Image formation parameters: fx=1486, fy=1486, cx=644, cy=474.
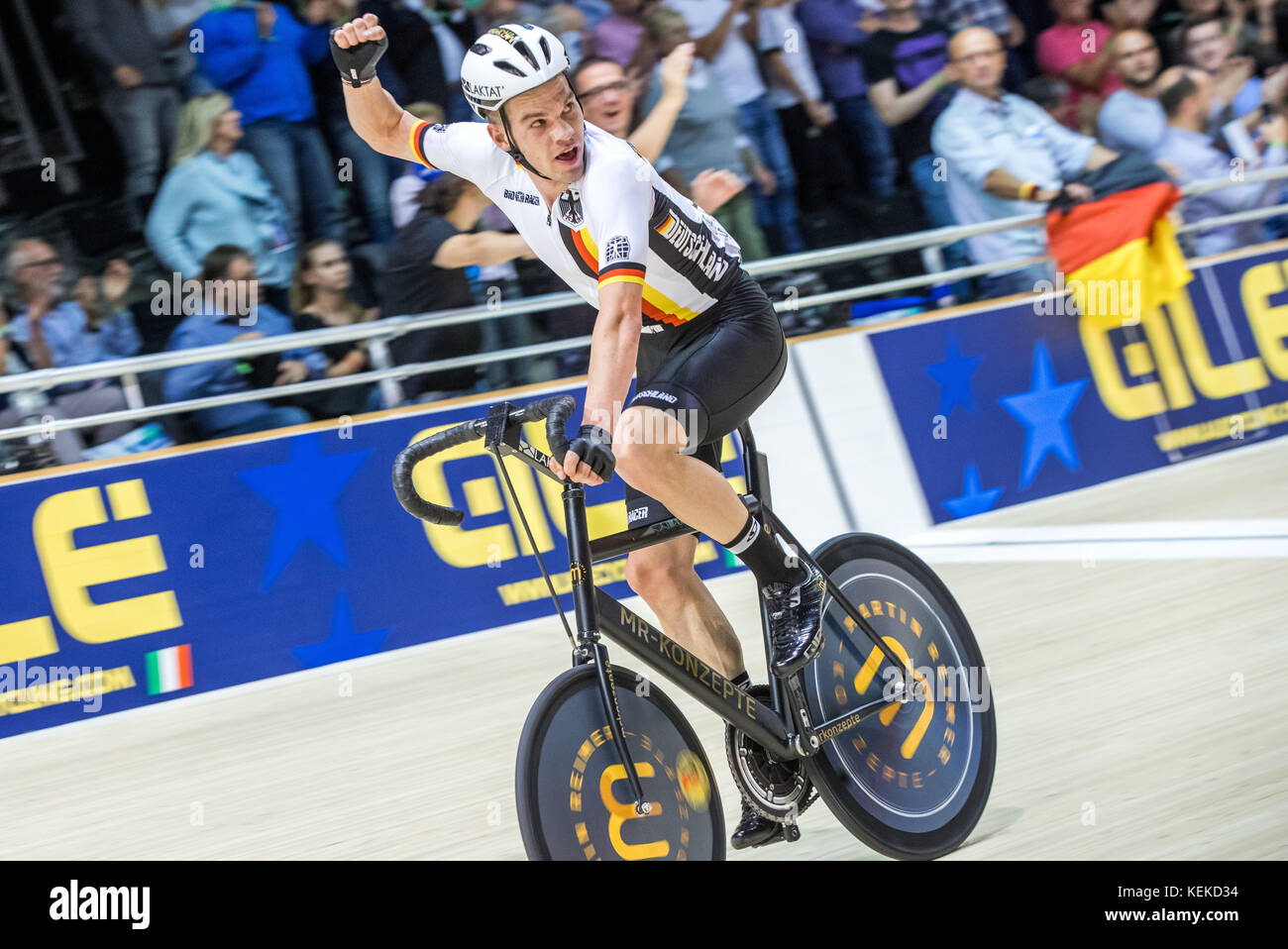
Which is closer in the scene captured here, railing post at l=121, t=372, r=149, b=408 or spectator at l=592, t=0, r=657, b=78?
railing post at l=121, t=372, r=149, b=408

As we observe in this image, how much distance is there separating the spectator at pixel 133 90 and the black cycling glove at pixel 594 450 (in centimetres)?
424

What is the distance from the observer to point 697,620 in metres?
3.29

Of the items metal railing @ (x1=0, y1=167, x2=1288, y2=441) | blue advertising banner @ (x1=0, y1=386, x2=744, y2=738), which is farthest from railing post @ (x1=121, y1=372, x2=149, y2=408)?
blue advertising banner @ (x1=0, y1=386, x2=744, y2=738)

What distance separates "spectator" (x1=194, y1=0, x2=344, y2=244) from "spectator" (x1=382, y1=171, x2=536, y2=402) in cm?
37

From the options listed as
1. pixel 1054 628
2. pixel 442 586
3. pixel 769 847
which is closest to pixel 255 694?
pixel 442 586

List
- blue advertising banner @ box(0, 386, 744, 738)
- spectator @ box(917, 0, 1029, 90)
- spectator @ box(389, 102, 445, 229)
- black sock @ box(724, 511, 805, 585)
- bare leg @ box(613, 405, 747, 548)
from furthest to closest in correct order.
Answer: spectator @ box(917, 0, 1029, 90), spectator @ box(389, 102, 445, 229), blue advertising banner @ box(0, 386, 744, 738), black sock @ box(724, 511, 805, 585), bare leg @ box(613, 405, 747, 548)

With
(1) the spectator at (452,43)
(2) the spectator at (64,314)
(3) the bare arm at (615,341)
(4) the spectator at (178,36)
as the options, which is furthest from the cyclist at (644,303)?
(1) the spectator at (452,43)

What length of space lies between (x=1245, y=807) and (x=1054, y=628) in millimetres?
2031

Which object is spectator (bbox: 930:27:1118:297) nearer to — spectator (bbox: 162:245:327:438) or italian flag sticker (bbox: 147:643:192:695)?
spectator (bbox: 162:245:327:438)

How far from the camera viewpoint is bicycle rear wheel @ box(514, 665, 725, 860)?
104 inches

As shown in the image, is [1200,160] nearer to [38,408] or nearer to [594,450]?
[38,408]
